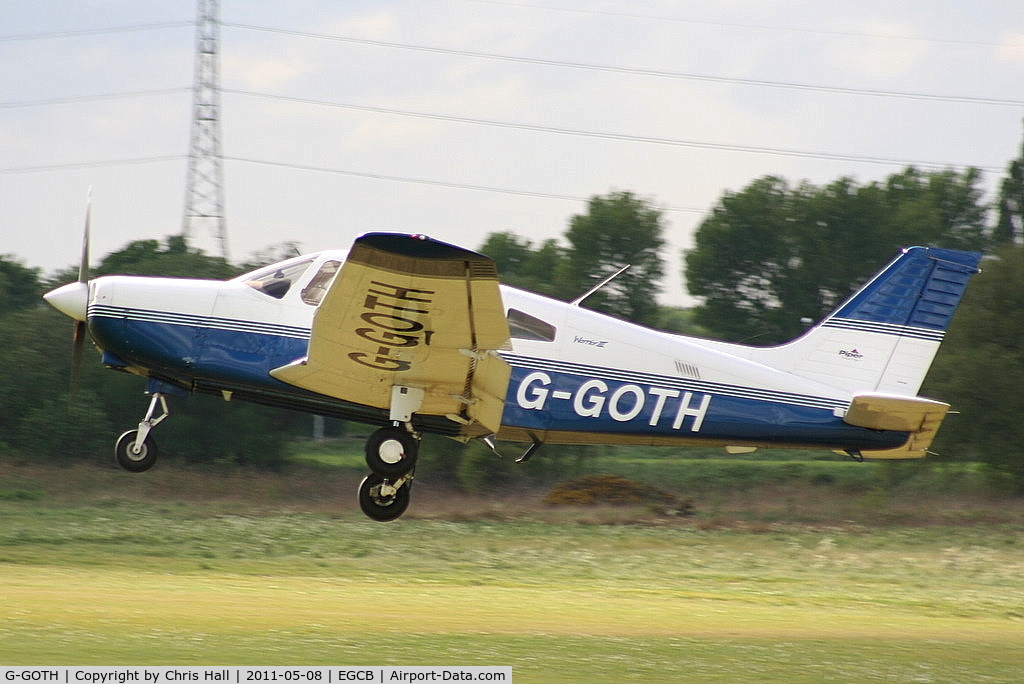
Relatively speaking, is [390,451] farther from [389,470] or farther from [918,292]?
[918,292]

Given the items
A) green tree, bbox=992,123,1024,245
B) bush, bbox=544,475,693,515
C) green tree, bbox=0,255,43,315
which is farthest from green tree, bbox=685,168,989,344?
green tree, bbox=0,255,43,315

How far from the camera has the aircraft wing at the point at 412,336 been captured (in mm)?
8562

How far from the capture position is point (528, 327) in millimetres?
10383

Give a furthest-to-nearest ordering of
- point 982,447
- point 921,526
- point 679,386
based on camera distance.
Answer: point 982,447 < point 921,526 < point 679,386

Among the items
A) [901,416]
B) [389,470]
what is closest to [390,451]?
[389,470]

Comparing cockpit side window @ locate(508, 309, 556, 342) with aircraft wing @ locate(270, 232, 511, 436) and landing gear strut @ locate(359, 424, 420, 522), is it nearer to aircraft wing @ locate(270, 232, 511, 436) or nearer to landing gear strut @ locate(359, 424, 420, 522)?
aircraft wing @ locate(270, 232, 511, 436)

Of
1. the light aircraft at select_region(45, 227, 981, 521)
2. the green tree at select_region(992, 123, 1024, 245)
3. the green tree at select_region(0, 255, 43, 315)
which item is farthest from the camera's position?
the green tree at select_region(992, 123, 1024, 245)

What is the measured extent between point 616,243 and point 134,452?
87.3ft

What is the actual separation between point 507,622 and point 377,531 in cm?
856

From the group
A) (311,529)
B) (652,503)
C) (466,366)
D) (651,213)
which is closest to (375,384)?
(466,366)

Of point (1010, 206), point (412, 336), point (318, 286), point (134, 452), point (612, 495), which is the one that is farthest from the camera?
point (1010, 206)

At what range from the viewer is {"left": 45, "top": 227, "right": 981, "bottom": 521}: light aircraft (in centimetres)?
996

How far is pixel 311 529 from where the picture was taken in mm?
21500

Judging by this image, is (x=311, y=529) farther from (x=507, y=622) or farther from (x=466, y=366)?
(x=466, y=366)
